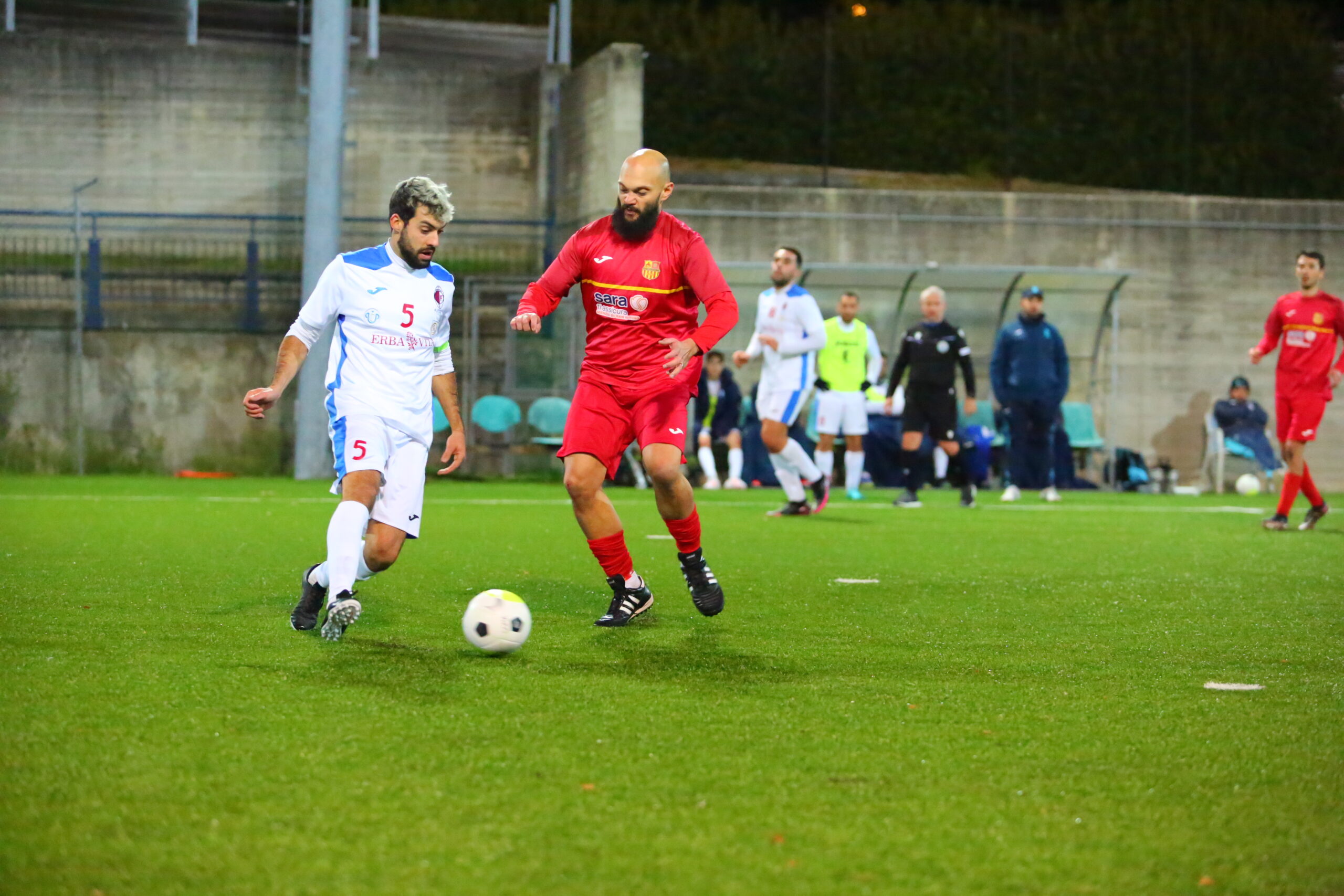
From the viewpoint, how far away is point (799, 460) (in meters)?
12.9

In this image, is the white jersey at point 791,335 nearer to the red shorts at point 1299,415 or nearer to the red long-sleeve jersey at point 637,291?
the red shorts at point 1299,415

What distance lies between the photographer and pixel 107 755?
379cm

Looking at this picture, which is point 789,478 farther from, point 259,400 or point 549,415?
point 259,400

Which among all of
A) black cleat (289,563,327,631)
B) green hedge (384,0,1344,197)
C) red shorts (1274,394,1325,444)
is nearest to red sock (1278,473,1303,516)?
red shorts (1274,394,1325,444)

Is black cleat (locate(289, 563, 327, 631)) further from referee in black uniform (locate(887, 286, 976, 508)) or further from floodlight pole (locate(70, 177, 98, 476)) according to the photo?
floodlight pole (locate(70, 177, 98, 476))

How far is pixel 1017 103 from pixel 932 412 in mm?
11542

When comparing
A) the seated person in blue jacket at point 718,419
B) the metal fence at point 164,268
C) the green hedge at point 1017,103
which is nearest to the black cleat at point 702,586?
the seated person in blue jacket at point 718,419

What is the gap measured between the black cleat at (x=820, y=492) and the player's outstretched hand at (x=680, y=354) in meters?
7.10

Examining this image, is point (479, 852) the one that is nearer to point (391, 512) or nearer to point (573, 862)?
point (573, 862)

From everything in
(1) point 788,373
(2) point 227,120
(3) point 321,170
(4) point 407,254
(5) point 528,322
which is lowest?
(1) point 788,373

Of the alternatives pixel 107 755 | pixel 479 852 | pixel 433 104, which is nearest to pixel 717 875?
pixel 479 852

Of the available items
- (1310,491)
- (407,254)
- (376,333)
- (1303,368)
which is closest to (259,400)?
(376,333)

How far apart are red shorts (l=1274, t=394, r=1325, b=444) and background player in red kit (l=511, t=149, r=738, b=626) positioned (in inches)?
283

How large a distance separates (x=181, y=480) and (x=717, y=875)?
1650 centimetres
